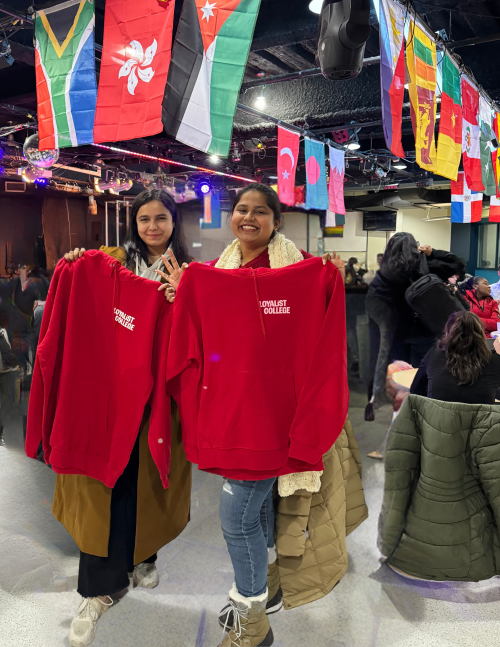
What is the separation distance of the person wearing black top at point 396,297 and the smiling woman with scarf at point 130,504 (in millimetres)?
1839

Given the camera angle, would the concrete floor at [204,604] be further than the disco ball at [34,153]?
No

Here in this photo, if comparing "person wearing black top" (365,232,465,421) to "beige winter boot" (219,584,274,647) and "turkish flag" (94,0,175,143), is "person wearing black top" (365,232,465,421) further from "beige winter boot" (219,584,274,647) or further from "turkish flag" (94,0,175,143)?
"beige winter boot" (219,584,274,647)

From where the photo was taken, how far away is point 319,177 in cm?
574

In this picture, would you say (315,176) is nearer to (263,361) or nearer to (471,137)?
(471,137)

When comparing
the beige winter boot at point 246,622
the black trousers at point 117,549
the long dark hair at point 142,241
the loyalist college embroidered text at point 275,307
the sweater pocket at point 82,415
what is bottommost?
the beige winter boot at point 246,622

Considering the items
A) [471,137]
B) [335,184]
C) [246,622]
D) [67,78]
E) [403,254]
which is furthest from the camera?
[335,184]

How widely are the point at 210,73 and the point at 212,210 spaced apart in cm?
983

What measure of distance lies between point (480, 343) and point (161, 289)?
1.49 meters

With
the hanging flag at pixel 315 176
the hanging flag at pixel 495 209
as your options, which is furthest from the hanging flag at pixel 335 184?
the hanging flag at pixel 495 209

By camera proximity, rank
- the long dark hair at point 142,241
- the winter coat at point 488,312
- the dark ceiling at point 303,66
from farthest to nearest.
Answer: the dark ceiling at point 303,66 → the winter coat at point 488,312 → the long dark hair at point 142,241

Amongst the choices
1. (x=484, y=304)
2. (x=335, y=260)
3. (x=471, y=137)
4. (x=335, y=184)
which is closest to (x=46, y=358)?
(x=335, y=260)

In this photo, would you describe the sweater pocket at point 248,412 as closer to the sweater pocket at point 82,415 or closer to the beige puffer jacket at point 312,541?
the beige puffer jacket at point 312,541

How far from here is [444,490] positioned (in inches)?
82.3

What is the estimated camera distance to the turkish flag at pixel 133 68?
195 centimetres
